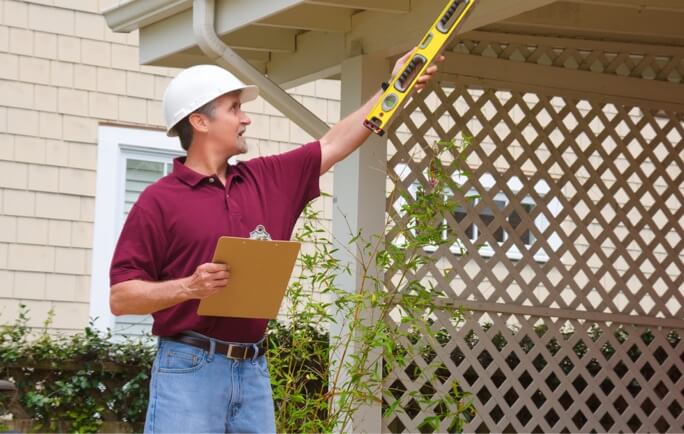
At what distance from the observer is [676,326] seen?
6.30m

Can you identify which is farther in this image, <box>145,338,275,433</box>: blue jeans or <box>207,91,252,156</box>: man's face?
<box>207,91,252,156</box>: man's face

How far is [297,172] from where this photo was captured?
324 cm

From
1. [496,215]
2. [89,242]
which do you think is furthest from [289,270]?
[89,242]

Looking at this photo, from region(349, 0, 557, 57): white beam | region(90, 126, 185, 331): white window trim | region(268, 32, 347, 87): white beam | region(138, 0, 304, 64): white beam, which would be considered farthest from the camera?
region(90, 126, 185, 331): white window trim

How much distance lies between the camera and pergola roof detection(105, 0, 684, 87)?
5.00 metres

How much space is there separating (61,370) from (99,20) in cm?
276

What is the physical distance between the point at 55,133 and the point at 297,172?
5.26m

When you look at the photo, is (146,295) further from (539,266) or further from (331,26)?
(539,266)

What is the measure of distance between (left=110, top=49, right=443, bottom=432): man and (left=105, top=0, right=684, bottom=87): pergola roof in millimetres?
1672

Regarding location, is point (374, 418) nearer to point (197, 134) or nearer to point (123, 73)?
point (197, 134)

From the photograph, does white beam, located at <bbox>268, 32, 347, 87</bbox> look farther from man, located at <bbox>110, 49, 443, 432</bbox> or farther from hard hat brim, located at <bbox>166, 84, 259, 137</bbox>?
man, located at <bbox>110, 49, 443, 432</bbox>

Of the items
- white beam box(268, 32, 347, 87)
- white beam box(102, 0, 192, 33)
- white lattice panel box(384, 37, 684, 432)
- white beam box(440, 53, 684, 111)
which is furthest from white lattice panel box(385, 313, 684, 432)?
white beam box(102, 0, 192, 33)

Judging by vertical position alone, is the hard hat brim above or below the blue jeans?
above

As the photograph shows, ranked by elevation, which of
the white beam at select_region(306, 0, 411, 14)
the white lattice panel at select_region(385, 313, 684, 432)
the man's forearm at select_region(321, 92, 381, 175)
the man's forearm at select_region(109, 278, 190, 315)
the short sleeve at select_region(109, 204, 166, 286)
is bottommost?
the white lattice panel at select_region(385, 313, 684, 432)
